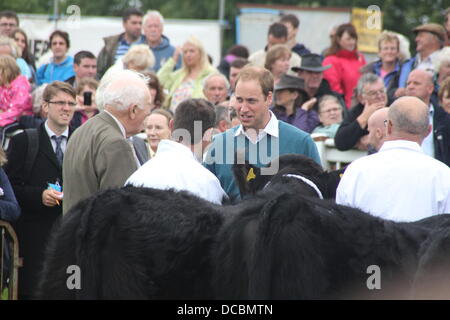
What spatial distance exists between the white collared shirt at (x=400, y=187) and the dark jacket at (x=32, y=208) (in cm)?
324

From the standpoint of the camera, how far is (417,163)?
5250mm

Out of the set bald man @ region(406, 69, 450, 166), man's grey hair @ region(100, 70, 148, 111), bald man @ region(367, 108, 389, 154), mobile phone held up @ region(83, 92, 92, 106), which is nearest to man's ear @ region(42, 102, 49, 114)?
mobile phone held up @ region(83, 92, 92, 106)

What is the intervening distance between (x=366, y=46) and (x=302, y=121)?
770 centimetres

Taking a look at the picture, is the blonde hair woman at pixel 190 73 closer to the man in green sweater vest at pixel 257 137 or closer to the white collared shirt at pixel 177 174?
the man in green sweater vest at pixel 257 137

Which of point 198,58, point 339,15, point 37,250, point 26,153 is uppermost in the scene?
point 339,15

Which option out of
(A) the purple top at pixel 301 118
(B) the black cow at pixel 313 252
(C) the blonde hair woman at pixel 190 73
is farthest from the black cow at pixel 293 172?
(C) the blonde hair woman at pixel 190 73

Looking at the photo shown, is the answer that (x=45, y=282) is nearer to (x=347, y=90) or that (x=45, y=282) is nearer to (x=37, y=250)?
(x=37, y=250)

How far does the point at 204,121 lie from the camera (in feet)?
18.1

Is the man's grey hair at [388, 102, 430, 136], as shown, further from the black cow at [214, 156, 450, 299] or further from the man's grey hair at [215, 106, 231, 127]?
the man's grey hair at [215, 106, 231, 127]

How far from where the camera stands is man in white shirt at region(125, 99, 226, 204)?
16.9ft

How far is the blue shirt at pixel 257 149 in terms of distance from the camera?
19.9 feet

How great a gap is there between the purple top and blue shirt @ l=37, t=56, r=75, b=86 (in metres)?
3.01

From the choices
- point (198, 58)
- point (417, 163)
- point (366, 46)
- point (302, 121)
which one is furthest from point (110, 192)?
point (366, 46)
